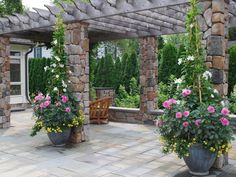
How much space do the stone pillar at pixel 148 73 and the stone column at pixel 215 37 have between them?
3782mm

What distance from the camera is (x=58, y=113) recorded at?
18.4ft

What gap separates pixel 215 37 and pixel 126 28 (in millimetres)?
3644

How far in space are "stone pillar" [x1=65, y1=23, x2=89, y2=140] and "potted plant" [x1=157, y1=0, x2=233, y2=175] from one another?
228 cm

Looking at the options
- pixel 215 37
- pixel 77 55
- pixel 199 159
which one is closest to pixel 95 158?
pixel 199 159

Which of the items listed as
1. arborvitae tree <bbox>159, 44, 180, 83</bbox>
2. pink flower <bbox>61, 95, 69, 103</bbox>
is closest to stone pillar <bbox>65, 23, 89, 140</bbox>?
pink flower <bbox>61, 95, 69, 103</bbox>

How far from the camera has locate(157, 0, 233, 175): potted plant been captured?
3854 mm

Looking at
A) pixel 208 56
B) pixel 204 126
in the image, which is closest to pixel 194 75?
pixel 208 56

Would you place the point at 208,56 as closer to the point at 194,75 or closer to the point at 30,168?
the point at 194,75

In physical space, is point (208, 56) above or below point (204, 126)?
above

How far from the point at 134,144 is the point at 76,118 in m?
1.23

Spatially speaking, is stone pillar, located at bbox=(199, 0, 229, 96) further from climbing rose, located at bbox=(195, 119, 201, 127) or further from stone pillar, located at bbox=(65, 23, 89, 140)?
stone pillar, located at bbox=(65, 23, 89, 140)

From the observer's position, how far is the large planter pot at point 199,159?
3.94 metres

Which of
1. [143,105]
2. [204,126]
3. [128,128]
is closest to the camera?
[204,126]

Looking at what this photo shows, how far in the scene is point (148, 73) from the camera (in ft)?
26.8
